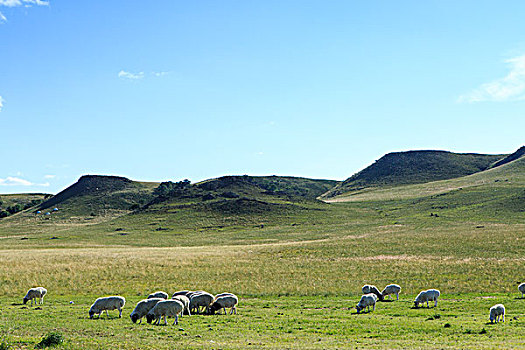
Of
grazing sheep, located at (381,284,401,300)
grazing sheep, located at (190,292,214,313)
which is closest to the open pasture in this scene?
grazing sheep, located at (381,284,401,300)

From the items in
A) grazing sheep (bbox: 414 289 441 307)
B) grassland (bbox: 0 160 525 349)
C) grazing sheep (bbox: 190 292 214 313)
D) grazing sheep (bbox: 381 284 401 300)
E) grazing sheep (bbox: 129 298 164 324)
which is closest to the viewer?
grassland (bbox: 0 160 525 349)

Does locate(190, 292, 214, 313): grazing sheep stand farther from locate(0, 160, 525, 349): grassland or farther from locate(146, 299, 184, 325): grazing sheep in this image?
locate(146, 299, 184, 325): grazing sheep

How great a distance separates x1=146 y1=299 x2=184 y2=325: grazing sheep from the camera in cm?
2056

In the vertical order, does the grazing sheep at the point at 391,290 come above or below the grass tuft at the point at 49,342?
below

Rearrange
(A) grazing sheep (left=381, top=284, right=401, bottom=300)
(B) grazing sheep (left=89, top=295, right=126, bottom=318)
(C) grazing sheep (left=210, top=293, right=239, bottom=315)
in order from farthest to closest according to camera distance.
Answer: (A) grazing sheep (left=381, top=284, right=401, bottom=300)
(C) grazing sheep (left=210, top=293, right=239, bottom=315)
(B) grazing sheep (left=89, top=295, right=126, bottom=318)

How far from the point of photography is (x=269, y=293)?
31.9 meters

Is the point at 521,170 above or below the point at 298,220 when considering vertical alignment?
above

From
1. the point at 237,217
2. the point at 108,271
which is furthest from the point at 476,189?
the point at 108,271

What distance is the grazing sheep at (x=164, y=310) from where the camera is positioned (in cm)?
2056

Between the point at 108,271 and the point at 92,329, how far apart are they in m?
24.9

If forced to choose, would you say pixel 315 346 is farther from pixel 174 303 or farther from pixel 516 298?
pixel 516 298

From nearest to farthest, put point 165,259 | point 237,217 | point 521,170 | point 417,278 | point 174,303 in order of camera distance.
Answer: point 174,303 < point 417,278 < point 165,259 < point 237,217 < point 521,170

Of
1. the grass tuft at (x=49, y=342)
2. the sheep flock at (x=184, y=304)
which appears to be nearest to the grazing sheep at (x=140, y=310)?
the sheep flock at (x=184, y=304)

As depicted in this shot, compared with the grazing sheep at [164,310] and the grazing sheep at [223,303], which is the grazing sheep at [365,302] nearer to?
the grazing sheep at [223,303]
